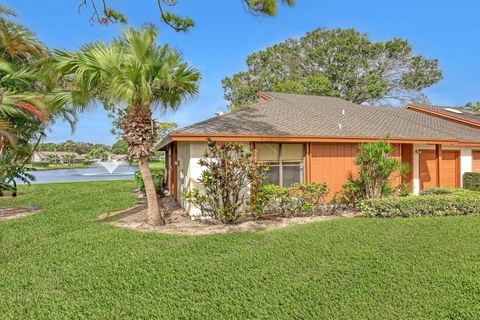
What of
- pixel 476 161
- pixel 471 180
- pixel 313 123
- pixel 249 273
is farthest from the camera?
pixel 476 161

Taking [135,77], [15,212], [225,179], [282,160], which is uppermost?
[135,77]

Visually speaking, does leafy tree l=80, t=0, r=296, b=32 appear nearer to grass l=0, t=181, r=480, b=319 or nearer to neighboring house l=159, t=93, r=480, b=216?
neighboring house l=159, t=93, r=480, b=216

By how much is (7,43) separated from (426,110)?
75.0ft

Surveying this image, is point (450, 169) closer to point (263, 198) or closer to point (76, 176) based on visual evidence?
point (263, 198)

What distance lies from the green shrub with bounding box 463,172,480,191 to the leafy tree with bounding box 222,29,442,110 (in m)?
17.7

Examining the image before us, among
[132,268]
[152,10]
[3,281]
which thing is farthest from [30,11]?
[132,268]

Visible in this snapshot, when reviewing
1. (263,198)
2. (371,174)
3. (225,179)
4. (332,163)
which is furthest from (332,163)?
(225,179)

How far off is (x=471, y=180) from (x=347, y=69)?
787 inches

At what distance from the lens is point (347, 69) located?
30.5 metres

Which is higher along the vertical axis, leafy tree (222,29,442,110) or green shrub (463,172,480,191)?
leafy tree (222,29,442,110)

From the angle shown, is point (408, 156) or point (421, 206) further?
point (408, 156)

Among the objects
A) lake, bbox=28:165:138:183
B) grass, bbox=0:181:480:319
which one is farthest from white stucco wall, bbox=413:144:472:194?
lake, bbox=28:165:138:183

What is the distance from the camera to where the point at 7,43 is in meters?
9.46

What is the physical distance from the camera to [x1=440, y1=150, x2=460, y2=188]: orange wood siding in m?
13.6
